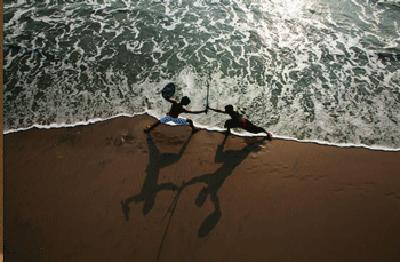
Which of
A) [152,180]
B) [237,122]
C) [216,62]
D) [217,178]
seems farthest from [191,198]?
[216,62]

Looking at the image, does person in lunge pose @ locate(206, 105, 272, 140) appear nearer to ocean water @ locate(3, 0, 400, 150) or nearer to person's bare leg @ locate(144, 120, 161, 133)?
ocean water @ locate(3, 0, 400, 150)

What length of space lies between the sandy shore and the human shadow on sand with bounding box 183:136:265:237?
0.02 metres

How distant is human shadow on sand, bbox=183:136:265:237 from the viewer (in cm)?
581

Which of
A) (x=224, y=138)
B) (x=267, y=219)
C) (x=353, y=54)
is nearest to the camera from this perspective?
(x=267, y=219)

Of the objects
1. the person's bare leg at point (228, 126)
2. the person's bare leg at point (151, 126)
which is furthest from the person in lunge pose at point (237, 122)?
the person's bare leg at point (151, 126)

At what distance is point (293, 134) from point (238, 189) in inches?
73.1

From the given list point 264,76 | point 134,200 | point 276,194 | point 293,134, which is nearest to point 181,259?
point 134,200

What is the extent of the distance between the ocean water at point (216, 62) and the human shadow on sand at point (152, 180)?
3.41 feet

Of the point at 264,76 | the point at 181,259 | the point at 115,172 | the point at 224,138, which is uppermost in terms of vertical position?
the point at 264,76

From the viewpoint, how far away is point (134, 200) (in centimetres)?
600

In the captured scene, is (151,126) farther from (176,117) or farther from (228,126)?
(228,126)

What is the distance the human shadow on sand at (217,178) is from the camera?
5.81m

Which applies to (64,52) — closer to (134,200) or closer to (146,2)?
(146,2)

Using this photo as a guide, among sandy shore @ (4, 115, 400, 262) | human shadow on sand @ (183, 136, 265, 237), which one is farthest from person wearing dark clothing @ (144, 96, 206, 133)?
human shadow on sand @ (183, 136, 265, 237)
